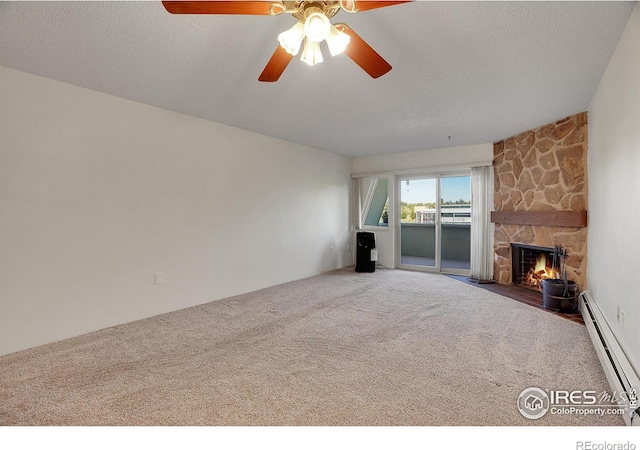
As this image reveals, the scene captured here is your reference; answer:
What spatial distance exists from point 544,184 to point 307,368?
405cm

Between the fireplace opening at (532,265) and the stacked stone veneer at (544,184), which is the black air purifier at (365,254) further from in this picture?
the fireplace opening at (532,265)

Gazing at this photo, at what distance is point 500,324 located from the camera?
3.20m

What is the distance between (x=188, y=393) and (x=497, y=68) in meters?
3.26

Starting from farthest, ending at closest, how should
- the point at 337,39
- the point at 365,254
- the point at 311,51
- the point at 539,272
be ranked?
the point at 365,254
the point at 539,272
the point at 311,51
the point at 337,39

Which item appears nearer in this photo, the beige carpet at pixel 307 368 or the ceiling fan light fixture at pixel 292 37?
the ceiling fan light fixture at pixel 292 37

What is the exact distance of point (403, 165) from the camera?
238 inches

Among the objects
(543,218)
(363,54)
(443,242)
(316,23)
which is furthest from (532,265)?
(316,23)

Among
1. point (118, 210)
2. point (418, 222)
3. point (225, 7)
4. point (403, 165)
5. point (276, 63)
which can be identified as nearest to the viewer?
point (225, 7)

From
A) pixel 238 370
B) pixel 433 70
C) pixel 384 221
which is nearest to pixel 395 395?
pixel 238 370

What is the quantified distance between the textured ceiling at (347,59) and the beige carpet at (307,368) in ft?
7.45

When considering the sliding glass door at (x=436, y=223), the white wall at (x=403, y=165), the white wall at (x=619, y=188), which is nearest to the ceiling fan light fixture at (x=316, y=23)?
the white wall at (x=619, y=188)

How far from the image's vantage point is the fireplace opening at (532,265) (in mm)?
4383

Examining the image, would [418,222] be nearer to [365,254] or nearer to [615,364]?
[365,254]
